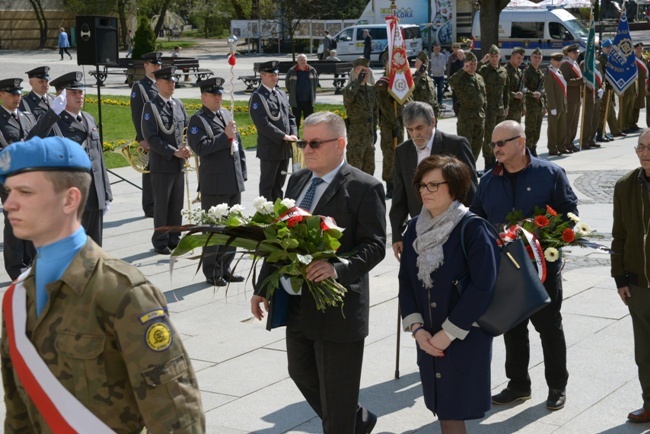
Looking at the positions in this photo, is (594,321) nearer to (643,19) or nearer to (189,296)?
(189,296)

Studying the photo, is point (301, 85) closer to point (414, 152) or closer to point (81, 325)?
point (414, 152)

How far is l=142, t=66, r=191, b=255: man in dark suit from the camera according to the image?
12094 mm

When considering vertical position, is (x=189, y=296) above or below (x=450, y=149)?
below

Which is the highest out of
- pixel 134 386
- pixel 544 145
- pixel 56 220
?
pixel 56 220

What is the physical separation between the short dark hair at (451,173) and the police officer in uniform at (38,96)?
7853mm

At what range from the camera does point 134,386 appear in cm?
320

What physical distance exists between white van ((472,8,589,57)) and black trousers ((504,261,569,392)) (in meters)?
35.2

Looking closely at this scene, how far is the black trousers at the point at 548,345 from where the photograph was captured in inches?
269

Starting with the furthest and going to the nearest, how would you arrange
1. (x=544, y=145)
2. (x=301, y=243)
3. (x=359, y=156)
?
(x=544, y=145) → (x=359, y=156) → (x=301, y=243)

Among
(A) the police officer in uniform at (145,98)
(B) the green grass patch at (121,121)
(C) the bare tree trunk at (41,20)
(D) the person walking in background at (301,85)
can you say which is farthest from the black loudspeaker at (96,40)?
(C) the bare tree trunk at (41,20)

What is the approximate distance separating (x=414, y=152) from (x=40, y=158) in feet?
16.6

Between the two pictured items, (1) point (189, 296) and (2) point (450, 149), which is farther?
(1) point (189, 296)

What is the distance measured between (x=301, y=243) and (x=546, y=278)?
2226 millimetres

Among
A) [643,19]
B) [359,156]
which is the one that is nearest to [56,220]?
[359,156]
